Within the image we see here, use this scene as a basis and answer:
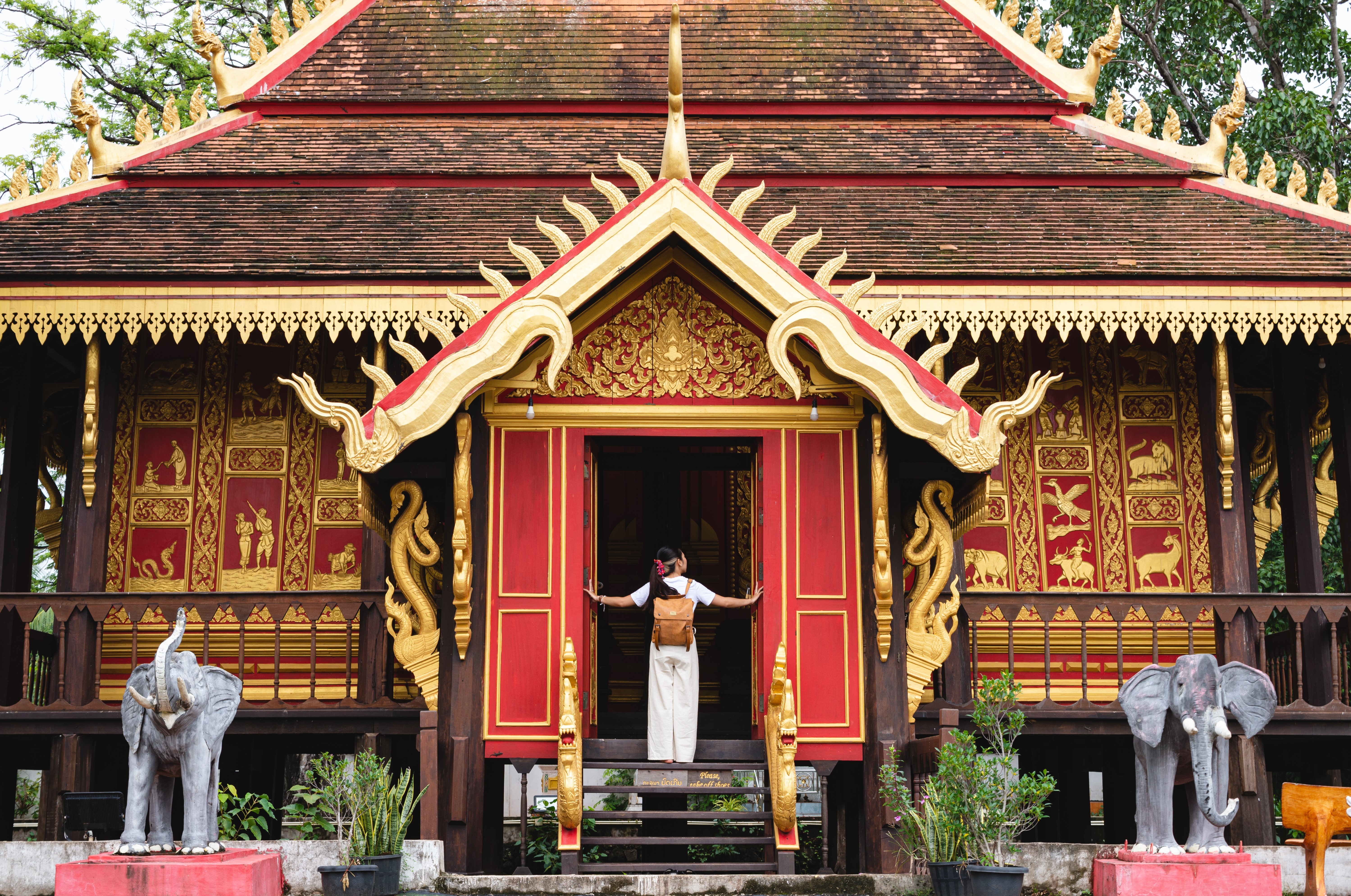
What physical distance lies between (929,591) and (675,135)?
3.60 meters

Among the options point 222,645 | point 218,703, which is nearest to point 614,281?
point 218,703

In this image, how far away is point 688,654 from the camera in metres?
9.95

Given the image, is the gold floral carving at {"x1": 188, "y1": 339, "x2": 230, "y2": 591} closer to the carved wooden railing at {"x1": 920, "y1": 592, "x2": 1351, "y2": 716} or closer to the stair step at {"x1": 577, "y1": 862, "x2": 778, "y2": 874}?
the stair step at {"x1": 577, "y1": 862, "x2": 778, "y2": 874}

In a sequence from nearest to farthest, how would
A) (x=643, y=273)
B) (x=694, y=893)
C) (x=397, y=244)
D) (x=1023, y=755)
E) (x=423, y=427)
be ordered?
1. (x=694, y=893)
2. (x=423, y=427)
3. (x=643, y=273)
4. (x=397, y=244)
5. (x=1023, y=755)

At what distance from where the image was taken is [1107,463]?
1327 cm

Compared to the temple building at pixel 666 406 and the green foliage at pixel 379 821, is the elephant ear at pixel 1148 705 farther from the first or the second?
the green foliage at pixel 379 821

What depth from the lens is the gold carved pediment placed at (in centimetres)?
1040

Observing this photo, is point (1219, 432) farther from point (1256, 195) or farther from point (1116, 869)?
point (1116, 869)

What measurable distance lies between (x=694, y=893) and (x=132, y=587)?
21.8ft

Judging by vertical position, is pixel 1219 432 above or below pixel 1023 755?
above

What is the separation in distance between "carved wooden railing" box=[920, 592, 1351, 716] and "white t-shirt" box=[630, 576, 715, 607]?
2.40 metres

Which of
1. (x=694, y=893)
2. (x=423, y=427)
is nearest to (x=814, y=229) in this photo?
(x=423, y=427)

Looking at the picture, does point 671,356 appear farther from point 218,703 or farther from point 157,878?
point 157,878

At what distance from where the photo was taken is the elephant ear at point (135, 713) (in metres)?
8.12
